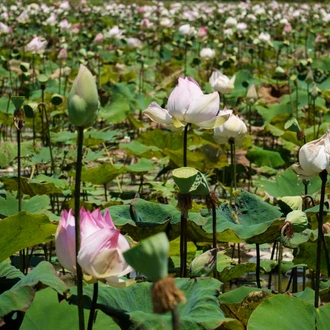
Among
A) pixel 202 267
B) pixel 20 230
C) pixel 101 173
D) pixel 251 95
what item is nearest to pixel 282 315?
pixel 202 267

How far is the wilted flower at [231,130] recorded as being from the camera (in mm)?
1914

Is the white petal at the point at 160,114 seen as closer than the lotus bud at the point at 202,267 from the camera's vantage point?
No

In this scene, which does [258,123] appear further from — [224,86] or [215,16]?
[215,16]

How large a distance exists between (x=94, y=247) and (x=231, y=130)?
1.11m

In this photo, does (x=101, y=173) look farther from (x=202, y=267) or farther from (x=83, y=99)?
(x=83, y=99)

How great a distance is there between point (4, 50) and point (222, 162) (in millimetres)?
3278

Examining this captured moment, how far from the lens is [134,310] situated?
41.1 inches

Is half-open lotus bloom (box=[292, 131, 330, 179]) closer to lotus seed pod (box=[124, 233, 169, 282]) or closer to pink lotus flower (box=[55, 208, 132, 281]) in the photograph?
pink lotus flower (box=[55, 208, 132, 281])

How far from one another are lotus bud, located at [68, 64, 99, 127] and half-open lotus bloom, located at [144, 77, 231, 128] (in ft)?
1.91

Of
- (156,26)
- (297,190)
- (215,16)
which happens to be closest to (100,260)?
(297,190)

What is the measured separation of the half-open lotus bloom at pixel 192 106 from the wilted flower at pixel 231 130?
1.50ft

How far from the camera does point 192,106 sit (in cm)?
142

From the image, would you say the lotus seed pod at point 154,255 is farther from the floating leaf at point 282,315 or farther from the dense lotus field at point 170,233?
the floating leaf at point 282,315

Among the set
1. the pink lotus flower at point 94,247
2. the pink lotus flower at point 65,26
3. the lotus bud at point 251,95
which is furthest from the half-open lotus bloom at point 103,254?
the pink lotus flower at point 65,26
